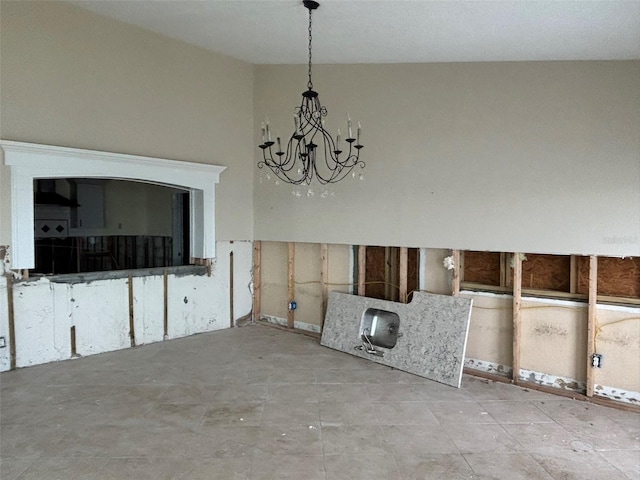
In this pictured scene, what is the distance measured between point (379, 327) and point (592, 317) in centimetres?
220

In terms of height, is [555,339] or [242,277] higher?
[242,277]

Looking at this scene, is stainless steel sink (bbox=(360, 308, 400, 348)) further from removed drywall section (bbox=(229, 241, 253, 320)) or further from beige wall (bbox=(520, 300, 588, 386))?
removed drywall section (bbox=(229, 241, 253, 320))

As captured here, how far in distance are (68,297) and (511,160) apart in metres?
4.76

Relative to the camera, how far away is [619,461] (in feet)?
9.78

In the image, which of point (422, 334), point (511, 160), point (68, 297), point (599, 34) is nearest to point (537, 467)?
point (422, 334)

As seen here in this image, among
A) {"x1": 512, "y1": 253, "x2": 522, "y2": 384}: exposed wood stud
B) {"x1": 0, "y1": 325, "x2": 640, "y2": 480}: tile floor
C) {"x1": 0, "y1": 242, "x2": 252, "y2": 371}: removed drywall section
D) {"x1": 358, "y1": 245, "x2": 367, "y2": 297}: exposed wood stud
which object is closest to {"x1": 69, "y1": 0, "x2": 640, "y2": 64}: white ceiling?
{"x1": 512, "y1": 253, "x2": 522, "y2": 384}: exposed wood stud

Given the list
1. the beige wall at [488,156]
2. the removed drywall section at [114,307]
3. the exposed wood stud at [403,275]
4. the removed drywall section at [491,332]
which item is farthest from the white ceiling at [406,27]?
the removed drywall section at [114,307]

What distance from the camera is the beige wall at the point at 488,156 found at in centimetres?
386

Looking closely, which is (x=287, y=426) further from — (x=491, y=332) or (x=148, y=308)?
(x=148, y=308)

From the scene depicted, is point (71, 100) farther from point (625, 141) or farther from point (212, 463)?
point (625, 141)

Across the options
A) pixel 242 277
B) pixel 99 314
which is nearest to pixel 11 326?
pixel 99 314

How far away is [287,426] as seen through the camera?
11.0 ft

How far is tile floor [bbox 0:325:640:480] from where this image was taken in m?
2.81

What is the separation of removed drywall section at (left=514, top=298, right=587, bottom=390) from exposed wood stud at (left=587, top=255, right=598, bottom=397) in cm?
8
